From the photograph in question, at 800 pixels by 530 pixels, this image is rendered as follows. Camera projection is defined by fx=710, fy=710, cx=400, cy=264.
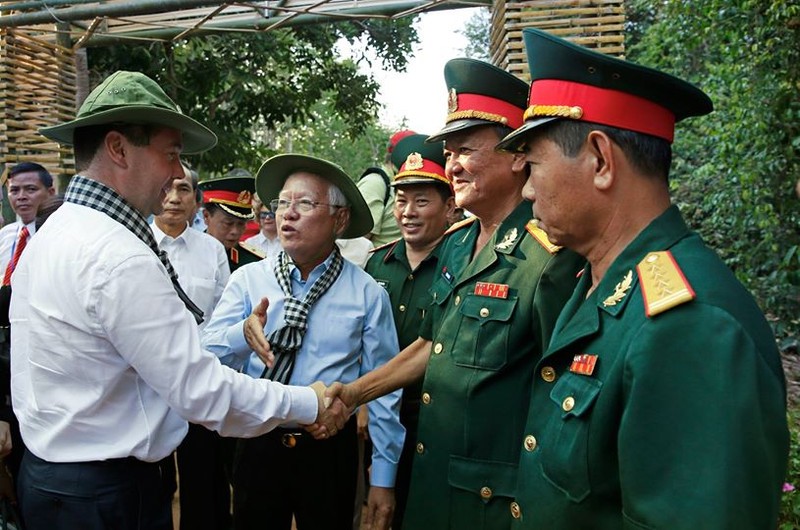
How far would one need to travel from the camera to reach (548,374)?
5.88ft

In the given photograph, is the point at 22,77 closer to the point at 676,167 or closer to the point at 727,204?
the point at 727,204

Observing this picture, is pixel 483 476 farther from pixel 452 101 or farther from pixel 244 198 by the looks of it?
pixel 244 198

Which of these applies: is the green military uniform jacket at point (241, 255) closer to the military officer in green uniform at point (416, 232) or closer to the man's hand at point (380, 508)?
the military officer in green uniform at point (416, 232)

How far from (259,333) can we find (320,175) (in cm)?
90

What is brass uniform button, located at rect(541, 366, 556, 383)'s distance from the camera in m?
1.78

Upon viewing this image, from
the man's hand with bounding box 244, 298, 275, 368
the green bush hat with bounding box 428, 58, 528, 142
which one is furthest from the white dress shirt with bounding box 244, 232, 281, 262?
the green bush hat with bounding box 428, 58, 528, 142

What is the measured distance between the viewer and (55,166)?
6578 mm

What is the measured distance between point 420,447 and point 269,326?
105cm

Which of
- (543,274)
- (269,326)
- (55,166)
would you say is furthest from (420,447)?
(55,166)

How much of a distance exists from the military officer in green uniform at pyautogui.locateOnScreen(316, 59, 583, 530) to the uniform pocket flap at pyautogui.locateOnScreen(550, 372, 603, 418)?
545 millimetres

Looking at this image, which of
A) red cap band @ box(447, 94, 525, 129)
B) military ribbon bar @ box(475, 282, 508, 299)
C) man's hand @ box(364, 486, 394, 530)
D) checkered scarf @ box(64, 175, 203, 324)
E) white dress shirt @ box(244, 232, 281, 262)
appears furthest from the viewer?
white dress shirt @ box(244, 232, 281, 262)

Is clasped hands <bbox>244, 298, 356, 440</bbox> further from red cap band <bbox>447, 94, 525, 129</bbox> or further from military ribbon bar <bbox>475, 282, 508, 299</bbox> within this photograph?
red cap band <bbox>447, 94, 525, 129</bbox>

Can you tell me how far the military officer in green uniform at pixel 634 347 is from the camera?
1.30m

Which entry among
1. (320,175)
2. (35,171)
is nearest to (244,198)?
(35,171)
